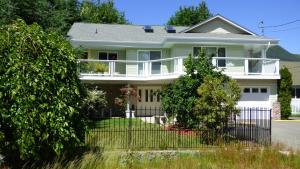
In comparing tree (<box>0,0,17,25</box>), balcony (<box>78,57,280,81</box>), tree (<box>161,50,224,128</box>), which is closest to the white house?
balcony (<box>78,57,280,81</box>)

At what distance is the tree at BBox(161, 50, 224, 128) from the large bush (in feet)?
25.3

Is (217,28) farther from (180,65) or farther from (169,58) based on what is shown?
(180,65)

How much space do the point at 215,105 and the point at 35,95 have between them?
313 inches

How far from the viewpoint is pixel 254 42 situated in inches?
1229

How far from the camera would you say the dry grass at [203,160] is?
1045 centimetres

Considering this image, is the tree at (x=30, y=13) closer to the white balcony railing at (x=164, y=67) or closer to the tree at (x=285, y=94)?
the white balcony railing at (x=164, y=67)

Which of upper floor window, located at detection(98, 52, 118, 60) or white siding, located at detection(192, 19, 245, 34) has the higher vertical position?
white siding, located at detection(192, 19, 245, 34)

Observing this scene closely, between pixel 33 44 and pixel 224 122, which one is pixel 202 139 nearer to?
pixel 224 122

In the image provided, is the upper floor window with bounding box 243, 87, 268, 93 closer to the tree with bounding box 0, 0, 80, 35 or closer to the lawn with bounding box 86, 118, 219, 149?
the tree with bounding box 0, 0, 80, 35

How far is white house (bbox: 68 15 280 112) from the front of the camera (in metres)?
30.0

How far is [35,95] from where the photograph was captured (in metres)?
10.1

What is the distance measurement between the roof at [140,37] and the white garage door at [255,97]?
349 centimetres

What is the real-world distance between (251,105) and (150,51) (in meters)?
8.42

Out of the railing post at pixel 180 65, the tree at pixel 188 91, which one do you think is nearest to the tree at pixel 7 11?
the tree at pixel 188 91
